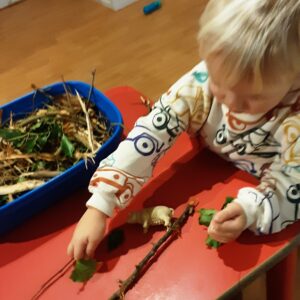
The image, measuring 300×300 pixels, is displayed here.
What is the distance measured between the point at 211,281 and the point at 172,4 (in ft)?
4.17

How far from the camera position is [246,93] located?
552 millimetres

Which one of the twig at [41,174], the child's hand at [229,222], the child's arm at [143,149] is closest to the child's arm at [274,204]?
the child's hand at [229,222]

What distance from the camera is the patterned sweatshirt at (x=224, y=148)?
0.59 meters

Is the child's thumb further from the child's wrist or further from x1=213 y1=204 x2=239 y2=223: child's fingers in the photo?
the child's wrist

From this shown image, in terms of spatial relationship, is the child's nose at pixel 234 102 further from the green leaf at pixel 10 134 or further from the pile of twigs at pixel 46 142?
the green leaf at pixel 10 134

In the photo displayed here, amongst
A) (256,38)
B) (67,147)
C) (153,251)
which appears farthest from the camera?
(67,147)

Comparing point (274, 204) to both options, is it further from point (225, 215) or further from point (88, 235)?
point (88, 235)

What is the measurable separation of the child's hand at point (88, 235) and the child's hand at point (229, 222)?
14 centimetres

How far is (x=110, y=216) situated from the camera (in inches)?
25.6

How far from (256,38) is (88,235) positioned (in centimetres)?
31

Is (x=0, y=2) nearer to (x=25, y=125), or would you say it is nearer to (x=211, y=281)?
(x=25, y=125)

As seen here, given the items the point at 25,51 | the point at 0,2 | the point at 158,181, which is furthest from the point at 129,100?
the point at 0,2

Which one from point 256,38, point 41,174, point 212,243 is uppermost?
point 256,38

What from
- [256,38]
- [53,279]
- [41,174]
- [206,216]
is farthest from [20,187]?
[256,38]
